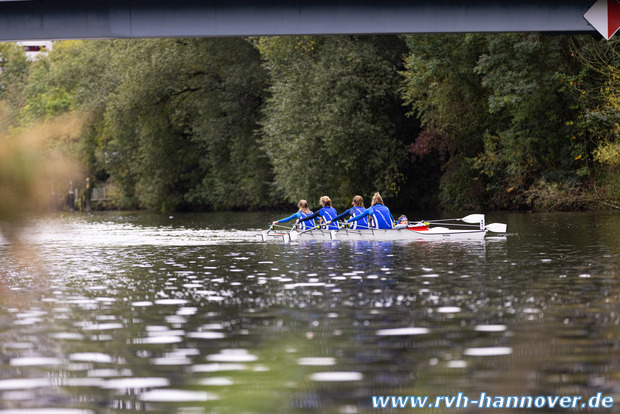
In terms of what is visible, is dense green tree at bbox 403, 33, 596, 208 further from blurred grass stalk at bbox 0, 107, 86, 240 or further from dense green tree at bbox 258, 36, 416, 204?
blurred grass stalk at bbox 0, 107, 86, 240

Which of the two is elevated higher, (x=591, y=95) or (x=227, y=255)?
(x=591, y=95)

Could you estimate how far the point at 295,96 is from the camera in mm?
52188

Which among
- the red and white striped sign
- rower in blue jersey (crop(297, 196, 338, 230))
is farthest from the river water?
rower in blue jersey (crop(297, 196, 338, 230))

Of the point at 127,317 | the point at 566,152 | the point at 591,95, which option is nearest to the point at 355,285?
the point at 127,317

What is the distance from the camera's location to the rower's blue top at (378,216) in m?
27.3

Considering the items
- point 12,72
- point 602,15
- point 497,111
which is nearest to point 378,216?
point 602,15

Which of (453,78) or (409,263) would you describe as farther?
(453,78)

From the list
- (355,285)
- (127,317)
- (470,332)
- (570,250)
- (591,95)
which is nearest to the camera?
(470,332)

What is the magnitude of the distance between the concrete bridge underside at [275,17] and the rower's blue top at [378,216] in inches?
184

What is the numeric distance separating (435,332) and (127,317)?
3739mm

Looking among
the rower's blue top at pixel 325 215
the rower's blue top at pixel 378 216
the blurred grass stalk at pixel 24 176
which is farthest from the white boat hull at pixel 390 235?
the blurred grass stalk at pixel 24 176

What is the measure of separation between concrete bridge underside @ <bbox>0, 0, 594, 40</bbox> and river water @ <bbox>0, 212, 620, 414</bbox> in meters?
7.22

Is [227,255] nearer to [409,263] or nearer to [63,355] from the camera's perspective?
[409,263]

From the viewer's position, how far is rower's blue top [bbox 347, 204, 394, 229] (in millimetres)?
27266
